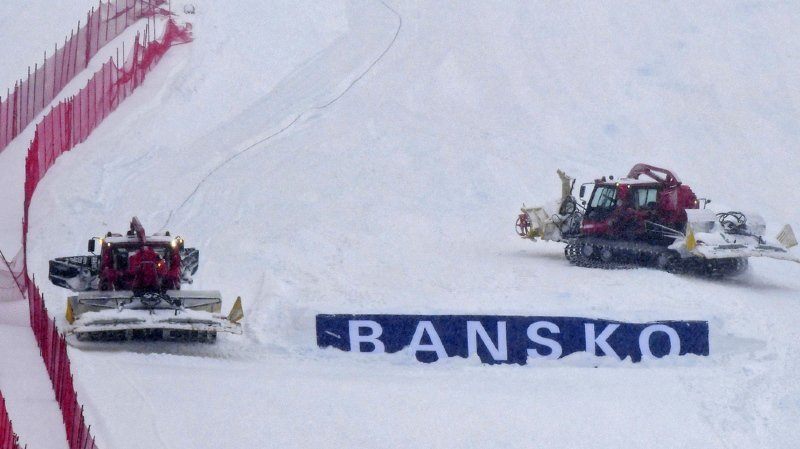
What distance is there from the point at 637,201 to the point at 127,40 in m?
16.6

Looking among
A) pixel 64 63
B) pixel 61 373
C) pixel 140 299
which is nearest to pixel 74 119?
pixel 64 63

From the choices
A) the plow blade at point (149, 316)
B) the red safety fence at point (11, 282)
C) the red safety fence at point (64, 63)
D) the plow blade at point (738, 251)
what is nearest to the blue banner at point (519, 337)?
the plow blade at point (149, 316)

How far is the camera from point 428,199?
28828 millimetres

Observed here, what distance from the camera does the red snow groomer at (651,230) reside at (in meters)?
22.5

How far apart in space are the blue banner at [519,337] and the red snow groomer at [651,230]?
5.20 meters

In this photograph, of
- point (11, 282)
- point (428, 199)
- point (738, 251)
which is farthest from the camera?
point (428, 199)

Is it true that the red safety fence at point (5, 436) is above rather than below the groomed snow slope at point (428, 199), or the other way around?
below

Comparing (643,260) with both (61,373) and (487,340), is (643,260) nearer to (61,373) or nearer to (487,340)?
(487,340)

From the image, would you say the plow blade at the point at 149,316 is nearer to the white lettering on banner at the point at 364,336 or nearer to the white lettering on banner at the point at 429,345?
the white lettering on banner at the point at 364,336

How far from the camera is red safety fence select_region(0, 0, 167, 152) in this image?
29.2 meters

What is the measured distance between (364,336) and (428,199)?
37.9 feet

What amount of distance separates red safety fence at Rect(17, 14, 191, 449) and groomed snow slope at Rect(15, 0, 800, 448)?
413 millimetres

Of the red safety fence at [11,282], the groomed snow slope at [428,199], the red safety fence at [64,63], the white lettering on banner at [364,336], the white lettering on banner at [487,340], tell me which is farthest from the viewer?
the red safety fence at [64,63]

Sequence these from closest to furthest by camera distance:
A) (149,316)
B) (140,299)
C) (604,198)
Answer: (149,316)
(140,299)
(604,198)
